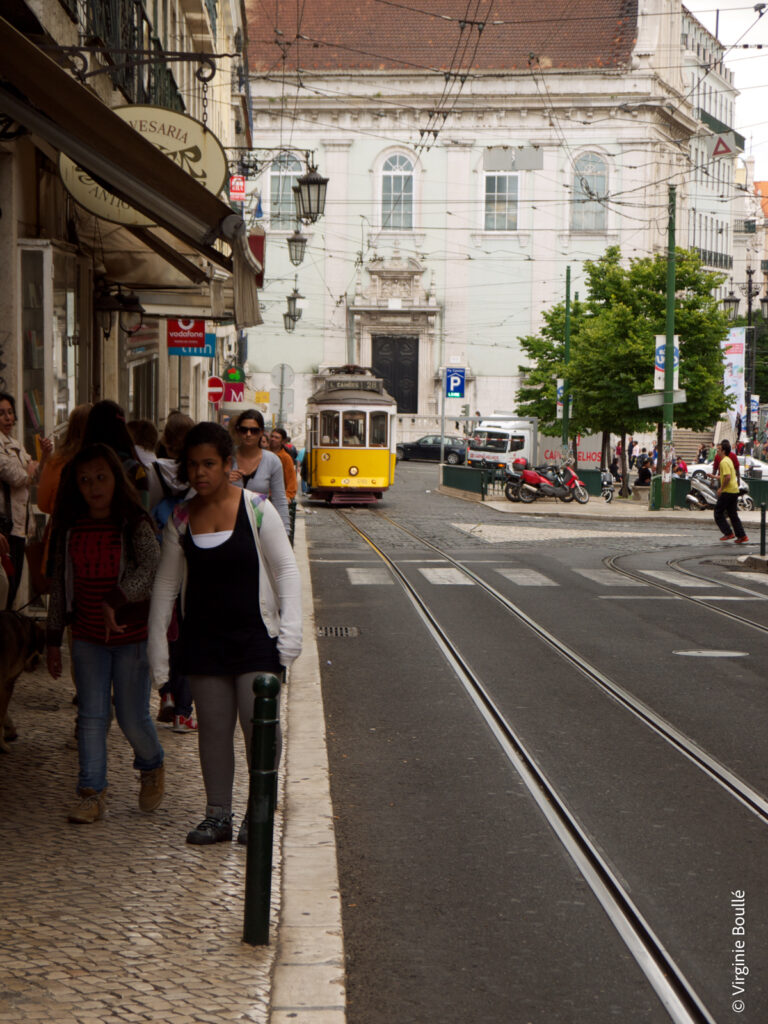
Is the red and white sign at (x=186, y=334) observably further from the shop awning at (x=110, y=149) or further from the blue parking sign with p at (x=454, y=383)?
the blue parking sign with p at (x=454, y=383)

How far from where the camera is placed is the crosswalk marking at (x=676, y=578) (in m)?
18.8

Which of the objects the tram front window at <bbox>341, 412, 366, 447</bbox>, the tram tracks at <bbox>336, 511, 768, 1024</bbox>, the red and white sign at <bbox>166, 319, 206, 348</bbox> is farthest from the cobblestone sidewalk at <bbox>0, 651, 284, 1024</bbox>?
the tram front window at <bbox>341, 412, 366, 447</bbox>

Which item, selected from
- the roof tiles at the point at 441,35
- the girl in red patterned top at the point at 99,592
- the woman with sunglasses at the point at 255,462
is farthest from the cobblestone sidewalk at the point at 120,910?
the roof tiles at the point at 441,35

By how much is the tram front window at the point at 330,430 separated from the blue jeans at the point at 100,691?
3236 cm

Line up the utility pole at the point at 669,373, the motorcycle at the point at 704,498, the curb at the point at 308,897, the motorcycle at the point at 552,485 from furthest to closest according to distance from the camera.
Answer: the motorcycle at the point at 552,485 < the motorcycle at the point at 704,498 < the utility pole at the point at 669,373 < the curb at the point at 308,897

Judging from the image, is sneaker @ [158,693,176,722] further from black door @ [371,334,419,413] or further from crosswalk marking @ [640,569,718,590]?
black door @ [371,334,419,413]

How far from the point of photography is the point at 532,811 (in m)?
7.02

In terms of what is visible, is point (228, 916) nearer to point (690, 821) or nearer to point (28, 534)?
point (690, 821)

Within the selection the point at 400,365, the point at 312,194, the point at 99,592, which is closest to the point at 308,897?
the point at 99,592

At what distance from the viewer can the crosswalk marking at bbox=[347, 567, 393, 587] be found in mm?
18541

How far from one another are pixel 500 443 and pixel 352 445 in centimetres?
2343

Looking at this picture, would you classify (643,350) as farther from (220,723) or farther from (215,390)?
(220,723)

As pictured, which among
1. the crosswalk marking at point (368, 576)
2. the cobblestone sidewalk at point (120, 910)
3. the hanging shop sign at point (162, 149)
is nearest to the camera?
the cobblestone sidewalk at point (120, 910)

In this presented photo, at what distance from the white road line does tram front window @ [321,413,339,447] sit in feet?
60.5
